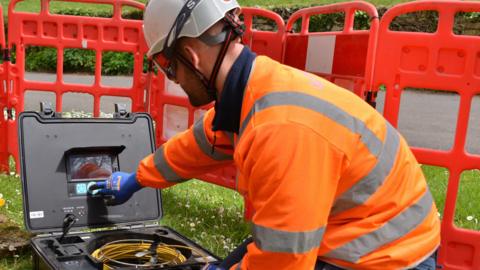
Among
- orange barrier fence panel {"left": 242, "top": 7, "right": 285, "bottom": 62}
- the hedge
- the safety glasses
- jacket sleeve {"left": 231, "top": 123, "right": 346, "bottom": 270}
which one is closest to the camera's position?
jacket sleeve {"left": 231, "top": 123, "right": 346, "bottom": 270}

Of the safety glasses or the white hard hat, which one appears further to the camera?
the safety glasses

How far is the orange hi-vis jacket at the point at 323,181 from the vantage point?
1987 mm

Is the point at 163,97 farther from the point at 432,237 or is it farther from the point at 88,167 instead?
the point at 432,237

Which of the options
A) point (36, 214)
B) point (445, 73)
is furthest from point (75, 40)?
point (445, 73)

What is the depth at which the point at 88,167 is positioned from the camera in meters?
3.55

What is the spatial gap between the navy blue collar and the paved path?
17.9 feet

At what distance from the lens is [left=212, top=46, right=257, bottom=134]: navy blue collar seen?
7.10 feet

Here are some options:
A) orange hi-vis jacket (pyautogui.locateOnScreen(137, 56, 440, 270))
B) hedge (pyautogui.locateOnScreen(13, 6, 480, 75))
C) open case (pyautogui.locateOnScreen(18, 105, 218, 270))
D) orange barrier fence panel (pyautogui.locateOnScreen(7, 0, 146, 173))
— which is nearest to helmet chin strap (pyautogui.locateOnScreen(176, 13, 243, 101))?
orange hi-vis jacket (pyautogui.locateOnScreen(137, 56, 440, 270))

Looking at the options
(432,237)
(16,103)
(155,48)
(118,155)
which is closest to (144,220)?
(118,155)

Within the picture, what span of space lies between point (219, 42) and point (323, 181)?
619 mm

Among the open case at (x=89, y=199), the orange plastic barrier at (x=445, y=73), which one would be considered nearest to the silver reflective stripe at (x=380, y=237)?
the open case at (x=89, y=199)

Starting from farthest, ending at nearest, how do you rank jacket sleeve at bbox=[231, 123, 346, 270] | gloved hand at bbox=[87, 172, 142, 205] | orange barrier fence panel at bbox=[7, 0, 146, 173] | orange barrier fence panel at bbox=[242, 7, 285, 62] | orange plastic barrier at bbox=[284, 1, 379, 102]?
1. orange barrier fence panel at bbox=[7, 0, 146, 173]
2. orange barrier fence panel at bbox=[242, 7, 285, 62]
3. orange plastic barrier at bbox=[284, 1, 379, 102]
4. gloved hand at bbox=[87, 172, 142, 205]
5. jacket sleeve at bbox=[231, 123, 346, 270]

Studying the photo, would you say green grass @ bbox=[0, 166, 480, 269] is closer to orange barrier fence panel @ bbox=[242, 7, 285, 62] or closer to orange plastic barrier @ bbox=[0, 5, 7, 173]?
orange plastic barrier @ bbox=[0, 5, 7, 173]

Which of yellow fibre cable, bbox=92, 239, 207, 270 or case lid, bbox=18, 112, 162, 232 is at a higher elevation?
case lid, bbox=18, 112, 162, 232
